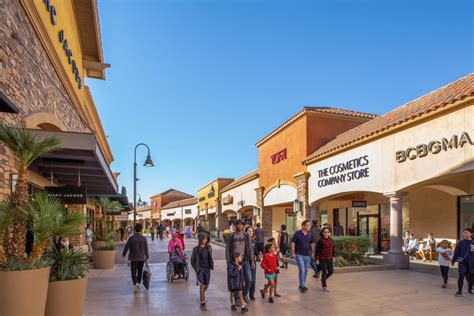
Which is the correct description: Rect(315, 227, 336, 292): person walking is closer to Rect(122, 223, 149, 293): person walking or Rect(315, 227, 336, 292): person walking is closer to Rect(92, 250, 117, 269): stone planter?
Rect(122, 223, 149, 293): person walking

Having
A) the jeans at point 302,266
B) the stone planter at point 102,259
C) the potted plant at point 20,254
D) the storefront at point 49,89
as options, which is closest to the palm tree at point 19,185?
Result: the potted plant at point 20,254

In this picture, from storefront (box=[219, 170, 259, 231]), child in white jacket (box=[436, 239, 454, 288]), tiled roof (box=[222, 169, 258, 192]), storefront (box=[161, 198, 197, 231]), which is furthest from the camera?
storefront (box=[161, 198, 197, 231])

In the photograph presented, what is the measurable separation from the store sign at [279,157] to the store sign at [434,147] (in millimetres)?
11042

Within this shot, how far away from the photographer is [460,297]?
29.5 ft

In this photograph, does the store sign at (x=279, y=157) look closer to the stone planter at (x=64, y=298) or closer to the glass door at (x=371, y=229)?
the glass door at (x=371, y=229)

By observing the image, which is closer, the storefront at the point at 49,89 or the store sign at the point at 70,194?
the storefront at the point at 49,89

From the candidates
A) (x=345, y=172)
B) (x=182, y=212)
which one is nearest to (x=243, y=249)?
(x=345, y=172)

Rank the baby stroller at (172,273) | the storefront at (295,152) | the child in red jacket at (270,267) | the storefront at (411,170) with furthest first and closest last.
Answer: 1. the storefront at (295,152)
2. the storefront at (411,170)
3. the baby stroller at (172,273)
4. the child in red jacket at (270,267)

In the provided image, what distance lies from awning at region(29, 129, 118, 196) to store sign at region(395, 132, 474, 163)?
31.2 feet

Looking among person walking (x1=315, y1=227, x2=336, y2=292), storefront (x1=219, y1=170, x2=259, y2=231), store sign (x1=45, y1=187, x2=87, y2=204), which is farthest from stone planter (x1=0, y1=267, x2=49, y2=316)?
storefront (x1=219, y1=170, x2=259, y2=231)

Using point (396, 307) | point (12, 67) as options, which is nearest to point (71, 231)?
point (12, 67)

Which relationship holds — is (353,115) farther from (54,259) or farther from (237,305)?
(54,259)

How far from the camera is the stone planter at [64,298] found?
572 cm

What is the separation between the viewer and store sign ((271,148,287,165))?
81.6 feet
